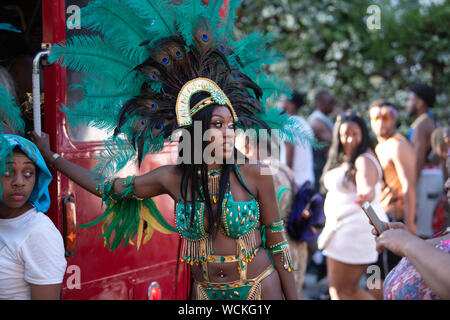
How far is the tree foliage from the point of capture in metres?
9.23

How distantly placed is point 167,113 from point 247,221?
76 centimetres

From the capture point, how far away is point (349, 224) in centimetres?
435

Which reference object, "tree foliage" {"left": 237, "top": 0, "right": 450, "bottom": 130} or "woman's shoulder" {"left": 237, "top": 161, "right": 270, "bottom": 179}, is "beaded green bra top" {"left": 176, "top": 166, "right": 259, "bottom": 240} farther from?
"tree foliage" {"left": 237, "top": 0, "right": 450, "bottom": 130}

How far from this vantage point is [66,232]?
111 inches

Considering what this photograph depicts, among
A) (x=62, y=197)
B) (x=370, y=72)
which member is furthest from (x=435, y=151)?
(x=62, y=197)

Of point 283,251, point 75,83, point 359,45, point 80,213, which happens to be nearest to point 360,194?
point 283,251

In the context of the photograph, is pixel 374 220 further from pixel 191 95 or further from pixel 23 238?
pixel 23 238

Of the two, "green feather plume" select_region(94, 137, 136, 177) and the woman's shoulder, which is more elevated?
"green feather plume" select_region(94, 137, 136, 177)

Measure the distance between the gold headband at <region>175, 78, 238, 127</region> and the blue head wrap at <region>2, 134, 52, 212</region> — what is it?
2.43 feet

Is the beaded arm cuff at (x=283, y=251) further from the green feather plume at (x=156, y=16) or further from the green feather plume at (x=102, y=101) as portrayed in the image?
the green feather plume at (x=156, y=16)

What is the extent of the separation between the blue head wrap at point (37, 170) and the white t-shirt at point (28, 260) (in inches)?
6.9

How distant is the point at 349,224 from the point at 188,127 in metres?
2.18

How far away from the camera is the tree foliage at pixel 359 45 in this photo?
923 centimetres

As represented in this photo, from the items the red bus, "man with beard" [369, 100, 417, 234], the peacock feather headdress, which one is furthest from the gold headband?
"man with beard" [369, 100, 417, 234]
